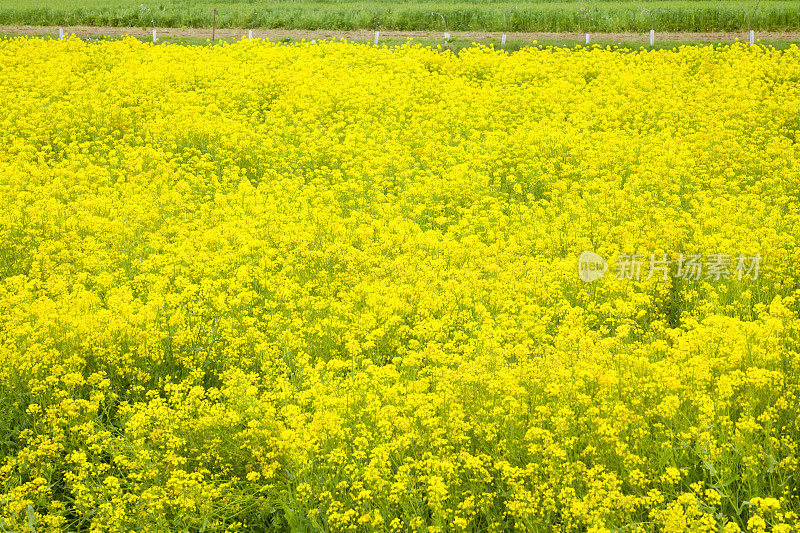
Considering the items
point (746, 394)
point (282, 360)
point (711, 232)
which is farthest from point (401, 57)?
point (746, 394)

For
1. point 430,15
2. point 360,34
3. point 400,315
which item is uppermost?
point 430,15

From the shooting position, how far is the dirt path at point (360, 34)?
87.6 ft

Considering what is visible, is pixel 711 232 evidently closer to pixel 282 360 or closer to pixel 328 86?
pixel 282 360

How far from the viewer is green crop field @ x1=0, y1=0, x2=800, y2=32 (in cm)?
2836

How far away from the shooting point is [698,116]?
13555mm

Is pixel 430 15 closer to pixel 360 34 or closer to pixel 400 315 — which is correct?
pixel 360 34

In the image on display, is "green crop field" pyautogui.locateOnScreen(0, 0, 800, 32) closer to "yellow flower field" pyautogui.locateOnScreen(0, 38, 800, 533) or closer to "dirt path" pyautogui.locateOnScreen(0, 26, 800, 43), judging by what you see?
"dirt path" pyautogui.locateOnScreen(0, 26, 800, 43)

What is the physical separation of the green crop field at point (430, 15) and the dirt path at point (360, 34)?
84 cm

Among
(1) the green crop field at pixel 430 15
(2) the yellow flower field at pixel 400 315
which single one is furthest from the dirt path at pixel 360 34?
(2) the yellow flower field at pixel 400 315

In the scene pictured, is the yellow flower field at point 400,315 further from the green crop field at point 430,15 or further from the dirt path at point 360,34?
the green crop field at point 430,15

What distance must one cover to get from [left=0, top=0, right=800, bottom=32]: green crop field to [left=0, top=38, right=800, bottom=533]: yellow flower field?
14822 millimetres

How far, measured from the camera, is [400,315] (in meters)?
7.59

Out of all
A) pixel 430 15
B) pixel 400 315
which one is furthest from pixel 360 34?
pixel 400 315

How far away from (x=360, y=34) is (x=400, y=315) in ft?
81.7
